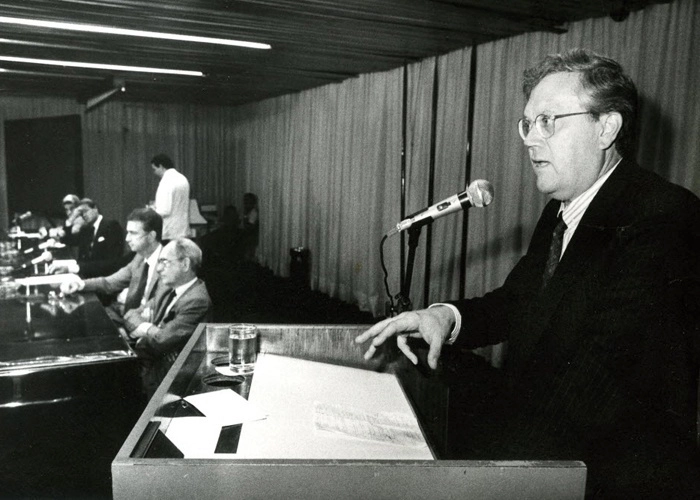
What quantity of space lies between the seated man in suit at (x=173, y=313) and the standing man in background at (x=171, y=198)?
320 cm

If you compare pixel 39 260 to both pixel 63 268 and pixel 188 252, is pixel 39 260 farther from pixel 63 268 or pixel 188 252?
pixel 188 252

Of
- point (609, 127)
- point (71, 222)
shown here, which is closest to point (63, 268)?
point (71, 222)

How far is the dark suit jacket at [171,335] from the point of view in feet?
9.73

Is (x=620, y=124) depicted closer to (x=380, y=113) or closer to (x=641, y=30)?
(x=641, y=30)

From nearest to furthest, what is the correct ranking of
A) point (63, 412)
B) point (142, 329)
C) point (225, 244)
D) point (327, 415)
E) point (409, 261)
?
point (327, 415), point (409, 261), point (63, 412), point (142, 329), point (225, 244)

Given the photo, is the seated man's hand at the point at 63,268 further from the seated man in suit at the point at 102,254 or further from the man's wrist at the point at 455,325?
the man's wrist at the point at 455,325

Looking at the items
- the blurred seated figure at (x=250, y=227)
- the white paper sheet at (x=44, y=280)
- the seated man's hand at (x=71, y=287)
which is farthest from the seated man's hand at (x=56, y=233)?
the blurred seated figure at (x=250, y=227)

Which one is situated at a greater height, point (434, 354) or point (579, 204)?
point (579, 204)

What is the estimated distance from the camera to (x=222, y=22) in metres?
4.27

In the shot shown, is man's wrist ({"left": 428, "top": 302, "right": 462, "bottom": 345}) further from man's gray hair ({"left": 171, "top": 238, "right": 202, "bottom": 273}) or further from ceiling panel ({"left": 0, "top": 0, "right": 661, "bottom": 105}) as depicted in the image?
ceiling panel ({"left": 0, "top": 0, "right": 661, "bottom": 105})

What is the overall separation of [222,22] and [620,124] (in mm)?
3673

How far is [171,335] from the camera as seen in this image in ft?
9.70

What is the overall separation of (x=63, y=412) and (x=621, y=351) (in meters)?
2.22

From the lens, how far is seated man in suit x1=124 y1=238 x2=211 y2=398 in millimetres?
2973
